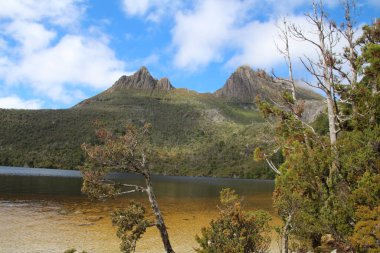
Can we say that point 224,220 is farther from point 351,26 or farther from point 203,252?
point 351,26

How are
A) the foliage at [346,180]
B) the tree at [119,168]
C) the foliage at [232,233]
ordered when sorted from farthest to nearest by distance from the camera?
the tree at [119,168] → the foliage at [232,233] → the foliage at [346,180]

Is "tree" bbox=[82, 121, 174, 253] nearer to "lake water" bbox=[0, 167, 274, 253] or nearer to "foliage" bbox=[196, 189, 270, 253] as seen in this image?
"foliage" bbox=[196, 189, 270, 253]

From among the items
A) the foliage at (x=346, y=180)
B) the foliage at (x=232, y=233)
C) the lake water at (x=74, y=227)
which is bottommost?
the lake water at (x=74, y=227)

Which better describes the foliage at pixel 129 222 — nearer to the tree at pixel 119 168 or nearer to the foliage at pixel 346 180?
the tree at pixel 119 168

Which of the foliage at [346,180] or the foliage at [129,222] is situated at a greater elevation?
the foliage at [346,180]

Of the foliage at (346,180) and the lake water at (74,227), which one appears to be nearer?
the foliage at (346,180)

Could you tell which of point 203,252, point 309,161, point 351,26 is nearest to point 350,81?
point 351,26

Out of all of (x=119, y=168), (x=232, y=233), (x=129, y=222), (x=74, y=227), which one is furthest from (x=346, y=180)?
(x=74, y=227)

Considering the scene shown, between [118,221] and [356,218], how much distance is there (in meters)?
10.9

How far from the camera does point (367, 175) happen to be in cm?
1334

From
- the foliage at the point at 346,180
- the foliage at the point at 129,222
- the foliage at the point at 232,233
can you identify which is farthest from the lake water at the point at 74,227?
the foliage at the point at 129,222

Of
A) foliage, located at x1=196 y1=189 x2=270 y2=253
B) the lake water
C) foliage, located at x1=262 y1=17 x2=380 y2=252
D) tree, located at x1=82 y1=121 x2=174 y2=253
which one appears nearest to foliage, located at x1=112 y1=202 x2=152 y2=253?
tree, located at x1=82 y1=121 x2=174 y2=253

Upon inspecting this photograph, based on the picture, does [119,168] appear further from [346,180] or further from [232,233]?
[346,180]

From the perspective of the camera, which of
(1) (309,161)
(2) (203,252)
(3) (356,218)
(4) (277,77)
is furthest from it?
(4) (277,77)
